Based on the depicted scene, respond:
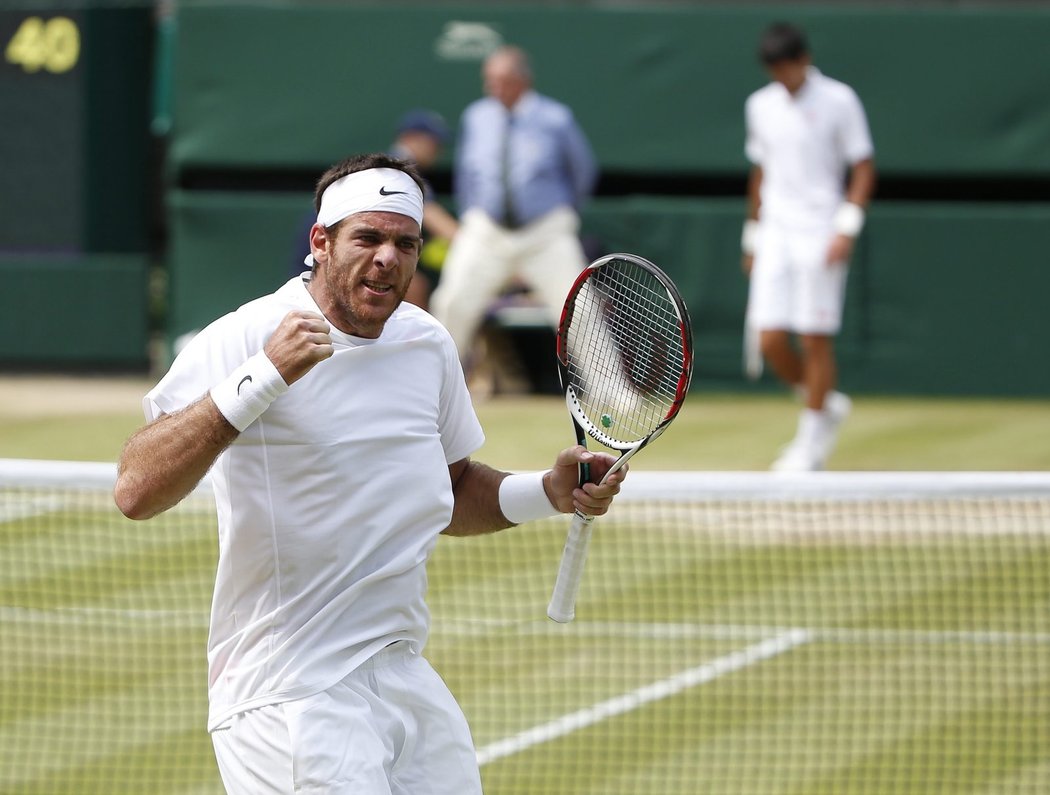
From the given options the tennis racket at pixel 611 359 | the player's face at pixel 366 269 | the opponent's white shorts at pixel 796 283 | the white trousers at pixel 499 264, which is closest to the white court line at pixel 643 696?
the tennis racket at pixel 611 359

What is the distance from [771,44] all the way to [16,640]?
4640 millimetres

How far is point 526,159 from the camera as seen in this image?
11.2 m

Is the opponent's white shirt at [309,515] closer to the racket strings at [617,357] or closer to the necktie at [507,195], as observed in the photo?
the racket strings at [617,357]

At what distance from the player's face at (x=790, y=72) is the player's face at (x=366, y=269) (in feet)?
19.6

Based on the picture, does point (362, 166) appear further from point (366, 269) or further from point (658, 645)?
Answer: point (658, 645)

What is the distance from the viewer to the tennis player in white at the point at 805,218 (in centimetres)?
930

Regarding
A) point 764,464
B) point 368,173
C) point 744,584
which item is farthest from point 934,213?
point 368,173

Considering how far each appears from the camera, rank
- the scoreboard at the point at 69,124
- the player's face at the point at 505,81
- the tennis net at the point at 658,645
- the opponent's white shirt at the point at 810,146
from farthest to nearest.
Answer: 1. the scoreboard at the point at 69,124
2. the player's face at the point at 505,81
3. the opponent's white shirt at the point at 810,146
4. the tennis net at the point at 658,645

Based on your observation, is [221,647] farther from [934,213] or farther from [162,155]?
[162,155]

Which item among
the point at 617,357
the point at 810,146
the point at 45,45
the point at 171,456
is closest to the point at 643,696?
the point at 617,357

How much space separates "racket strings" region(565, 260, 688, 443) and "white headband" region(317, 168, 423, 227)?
0.60 metres

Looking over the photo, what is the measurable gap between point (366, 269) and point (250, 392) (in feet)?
1.23

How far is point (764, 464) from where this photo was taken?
9.72m

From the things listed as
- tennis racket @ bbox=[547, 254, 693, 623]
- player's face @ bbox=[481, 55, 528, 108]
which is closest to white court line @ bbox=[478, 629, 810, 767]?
tennis racket @ bbox=[547, 254, 693, 623]
